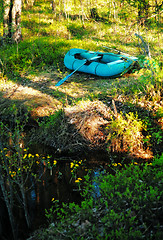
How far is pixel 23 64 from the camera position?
10.1 m

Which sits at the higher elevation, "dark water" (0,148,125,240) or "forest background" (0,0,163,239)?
"forest background" (0,0,163,239)

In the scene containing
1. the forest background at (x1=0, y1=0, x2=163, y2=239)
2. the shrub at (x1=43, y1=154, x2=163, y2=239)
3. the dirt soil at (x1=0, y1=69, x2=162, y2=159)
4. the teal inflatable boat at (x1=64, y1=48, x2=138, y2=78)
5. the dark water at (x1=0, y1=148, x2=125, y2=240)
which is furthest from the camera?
the teal inflatable boat at (x1=64, y1=48, x2=138, y2=78)

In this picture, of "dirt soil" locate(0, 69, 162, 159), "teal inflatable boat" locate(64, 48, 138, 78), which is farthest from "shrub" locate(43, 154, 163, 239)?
"teal inflatable boat" locate(64, 48, 138, 78)

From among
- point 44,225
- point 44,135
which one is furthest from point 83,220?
point 44,135

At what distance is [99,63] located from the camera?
9.02 meters

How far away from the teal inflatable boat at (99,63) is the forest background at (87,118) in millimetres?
342

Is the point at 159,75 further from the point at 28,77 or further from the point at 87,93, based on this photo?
the point at 28,77

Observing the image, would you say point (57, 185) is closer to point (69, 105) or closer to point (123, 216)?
point (123, 216)

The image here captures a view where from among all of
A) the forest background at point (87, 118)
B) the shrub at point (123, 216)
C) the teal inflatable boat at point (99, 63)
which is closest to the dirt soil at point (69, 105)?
the forest background at point (87, 118)

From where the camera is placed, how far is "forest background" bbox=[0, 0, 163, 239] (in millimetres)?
3062

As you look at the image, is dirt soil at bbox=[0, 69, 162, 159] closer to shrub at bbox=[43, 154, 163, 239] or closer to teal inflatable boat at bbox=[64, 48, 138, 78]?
teal inflatable boat at bbox=[64, 48, 138, 78]

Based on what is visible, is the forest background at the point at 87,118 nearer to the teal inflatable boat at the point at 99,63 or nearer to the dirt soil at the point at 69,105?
the dirt soil at the point at 69,105

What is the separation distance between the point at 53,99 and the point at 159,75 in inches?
136

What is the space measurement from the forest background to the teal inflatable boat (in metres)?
0.34
